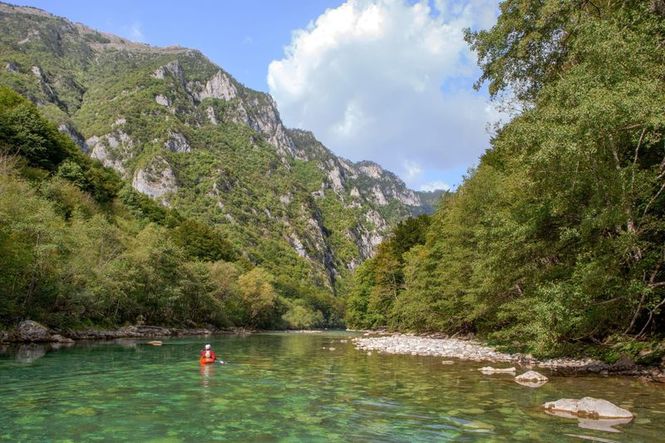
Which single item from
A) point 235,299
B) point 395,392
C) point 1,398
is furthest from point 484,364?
point 235,299

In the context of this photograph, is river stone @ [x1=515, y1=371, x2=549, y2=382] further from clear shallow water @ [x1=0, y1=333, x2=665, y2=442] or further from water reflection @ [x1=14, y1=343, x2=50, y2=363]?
water reflection @ [x1=14, y1=343, x2=50, y2=363]

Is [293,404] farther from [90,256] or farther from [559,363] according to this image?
[90,256]

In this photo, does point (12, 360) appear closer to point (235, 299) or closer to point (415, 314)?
point (415, 314)

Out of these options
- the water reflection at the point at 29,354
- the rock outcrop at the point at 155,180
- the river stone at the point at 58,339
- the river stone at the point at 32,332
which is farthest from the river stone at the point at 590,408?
the rock outcrop at the point at 155,180

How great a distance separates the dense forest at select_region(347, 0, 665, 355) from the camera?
54.3 feet

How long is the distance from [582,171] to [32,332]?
133 feet

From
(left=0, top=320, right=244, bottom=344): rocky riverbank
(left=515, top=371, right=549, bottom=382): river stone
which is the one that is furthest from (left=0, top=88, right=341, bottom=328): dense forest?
(left=515, top=371, right=549, bottom=382): river stone

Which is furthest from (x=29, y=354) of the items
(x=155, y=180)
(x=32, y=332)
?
(x=155, y=180)

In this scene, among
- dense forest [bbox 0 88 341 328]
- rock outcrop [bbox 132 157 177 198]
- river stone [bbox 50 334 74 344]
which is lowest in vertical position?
river stone [bbox 50 334 74 344]

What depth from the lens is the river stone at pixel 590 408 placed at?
12.4 metres

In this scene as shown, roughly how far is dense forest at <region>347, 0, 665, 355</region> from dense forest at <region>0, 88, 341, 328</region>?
35.8 meters

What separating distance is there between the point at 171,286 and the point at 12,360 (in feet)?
152

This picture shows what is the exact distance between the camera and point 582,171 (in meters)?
18.0

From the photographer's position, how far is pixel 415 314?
6075 cm
